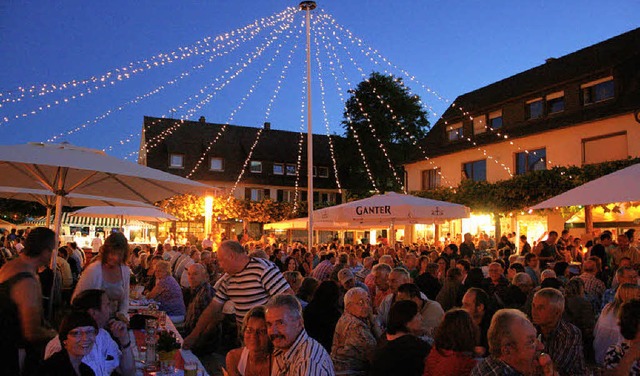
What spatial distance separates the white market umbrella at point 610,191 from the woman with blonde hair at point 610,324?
159 centimetres

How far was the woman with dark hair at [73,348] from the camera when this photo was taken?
10.4 feet

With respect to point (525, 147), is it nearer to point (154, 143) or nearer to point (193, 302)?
point (193, 302)

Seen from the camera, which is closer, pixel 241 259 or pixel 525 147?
pixel 241 259

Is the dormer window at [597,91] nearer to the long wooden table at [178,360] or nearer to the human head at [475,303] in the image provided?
the human head at [475,303]

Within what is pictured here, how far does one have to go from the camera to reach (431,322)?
212 inches

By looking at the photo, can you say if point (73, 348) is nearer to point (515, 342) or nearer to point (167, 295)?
point (515, 342)

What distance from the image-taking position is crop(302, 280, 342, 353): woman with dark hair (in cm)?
552

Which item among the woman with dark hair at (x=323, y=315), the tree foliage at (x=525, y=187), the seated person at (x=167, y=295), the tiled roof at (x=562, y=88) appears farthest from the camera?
the tiled roof at (x=562, y=88)

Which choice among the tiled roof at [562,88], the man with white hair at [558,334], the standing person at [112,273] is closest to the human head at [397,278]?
the man with white hair at [558,334]

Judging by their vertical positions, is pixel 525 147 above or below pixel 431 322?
above

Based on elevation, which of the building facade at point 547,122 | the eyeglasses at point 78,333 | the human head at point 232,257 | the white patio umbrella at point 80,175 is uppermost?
the building facade at point 547,122

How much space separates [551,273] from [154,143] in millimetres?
31254

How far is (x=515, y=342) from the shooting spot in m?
3.21

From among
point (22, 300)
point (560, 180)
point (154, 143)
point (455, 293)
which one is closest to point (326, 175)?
point (154, 143)
